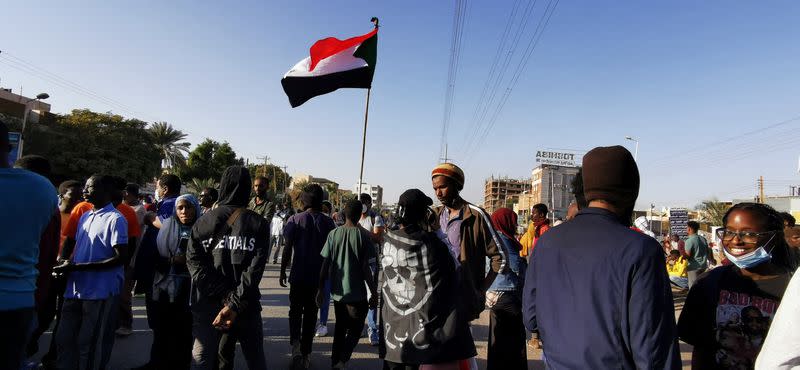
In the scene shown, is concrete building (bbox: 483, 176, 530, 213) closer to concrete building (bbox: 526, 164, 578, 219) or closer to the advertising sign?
concrete building (bbox: 526, 164, 578, 219)

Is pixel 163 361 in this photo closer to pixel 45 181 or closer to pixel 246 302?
pixel 246 302

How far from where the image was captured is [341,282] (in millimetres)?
→ 4473

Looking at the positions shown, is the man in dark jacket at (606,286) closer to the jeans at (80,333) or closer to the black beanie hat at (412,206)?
the black beanie hat at (412,206)

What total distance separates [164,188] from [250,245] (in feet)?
8.48

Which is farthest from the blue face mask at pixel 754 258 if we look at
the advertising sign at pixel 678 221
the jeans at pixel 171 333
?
the advertising sign at pixel 678 221

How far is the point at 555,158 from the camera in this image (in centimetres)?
8812

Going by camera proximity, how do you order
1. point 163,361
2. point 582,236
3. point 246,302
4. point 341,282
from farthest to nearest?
point 341,282 < point 163,361 < point 246,302 < point 582,236

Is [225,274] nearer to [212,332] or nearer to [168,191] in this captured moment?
[212,332]

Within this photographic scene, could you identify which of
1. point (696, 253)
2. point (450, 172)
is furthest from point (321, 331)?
point (696, 253)

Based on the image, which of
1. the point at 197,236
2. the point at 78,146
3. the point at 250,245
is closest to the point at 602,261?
the point at 250,245

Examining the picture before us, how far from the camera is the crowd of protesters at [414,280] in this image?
1621mm

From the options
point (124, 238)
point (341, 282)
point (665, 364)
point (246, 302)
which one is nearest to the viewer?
point (665, 364)

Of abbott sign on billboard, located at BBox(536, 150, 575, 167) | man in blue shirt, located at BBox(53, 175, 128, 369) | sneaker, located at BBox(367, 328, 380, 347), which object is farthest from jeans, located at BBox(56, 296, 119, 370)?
abbott sign on billboard, located at BBox(536, 150, 575, 167)

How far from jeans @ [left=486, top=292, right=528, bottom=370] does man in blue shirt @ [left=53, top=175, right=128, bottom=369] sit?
3.39 meters
